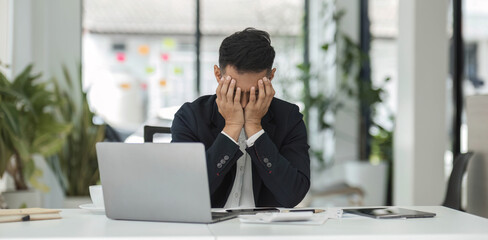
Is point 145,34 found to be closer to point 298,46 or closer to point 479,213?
point 298,46

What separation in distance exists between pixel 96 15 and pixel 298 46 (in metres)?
2.18

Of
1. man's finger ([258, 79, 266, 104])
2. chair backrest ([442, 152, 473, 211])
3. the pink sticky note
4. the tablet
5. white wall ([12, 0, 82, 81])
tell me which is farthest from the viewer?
the pink sticky note

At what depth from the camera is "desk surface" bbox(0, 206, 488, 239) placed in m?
1.69

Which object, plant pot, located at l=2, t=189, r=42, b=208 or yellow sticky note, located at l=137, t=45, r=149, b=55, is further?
yellow sticky note, located at l=137, t=45, r=149, b=55

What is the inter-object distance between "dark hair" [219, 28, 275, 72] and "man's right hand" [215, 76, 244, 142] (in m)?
0.07

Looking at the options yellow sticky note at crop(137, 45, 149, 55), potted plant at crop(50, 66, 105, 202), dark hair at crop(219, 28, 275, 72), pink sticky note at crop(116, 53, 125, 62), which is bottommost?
potted plant at crop(50, 66, 105, 202)

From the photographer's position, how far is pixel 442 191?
17.9ft

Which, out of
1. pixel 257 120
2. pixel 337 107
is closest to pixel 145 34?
pixel 337 107

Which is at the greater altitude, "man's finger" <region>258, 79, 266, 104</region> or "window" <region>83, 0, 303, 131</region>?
"window" <region>83, 0, 303, 131</region>

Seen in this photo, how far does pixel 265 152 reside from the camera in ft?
7.75

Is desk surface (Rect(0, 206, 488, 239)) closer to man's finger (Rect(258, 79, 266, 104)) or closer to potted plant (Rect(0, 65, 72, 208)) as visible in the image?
man's finger (Rect(258, 79, 266, 104))

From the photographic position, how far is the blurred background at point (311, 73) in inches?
215

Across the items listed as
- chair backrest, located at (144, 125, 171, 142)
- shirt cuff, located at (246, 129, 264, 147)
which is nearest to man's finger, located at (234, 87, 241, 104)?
shirt cuff, located at (246, 129, 264, 147)

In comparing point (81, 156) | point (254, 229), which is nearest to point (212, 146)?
point (254, 229)
